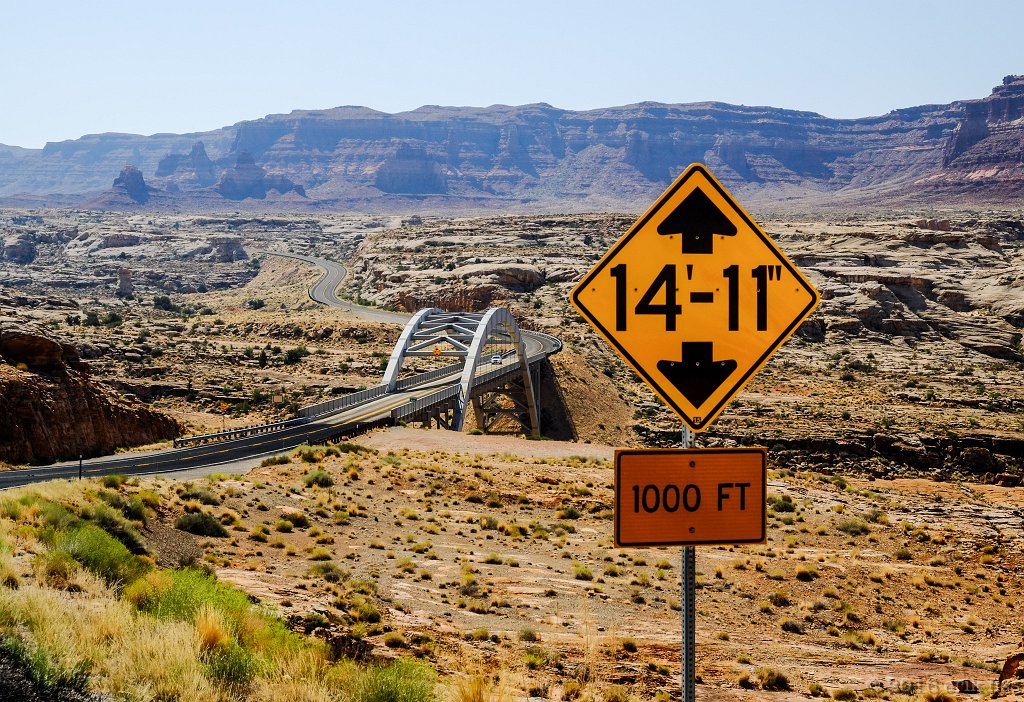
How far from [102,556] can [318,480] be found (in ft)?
46.8

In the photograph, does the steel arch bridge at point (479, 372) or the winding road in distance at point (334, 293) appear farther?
the winding road in distance at point (334, 293)

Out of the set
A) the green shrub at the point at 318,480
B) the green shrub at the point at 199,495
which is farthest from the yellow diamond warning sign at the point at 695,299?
the green shrub at the point at 318,480

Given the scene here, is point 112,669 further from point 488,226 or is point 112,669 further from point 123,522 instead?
point 488,226

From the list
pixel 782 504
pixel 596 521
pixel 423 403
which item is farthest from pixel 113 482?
pixel 423 403

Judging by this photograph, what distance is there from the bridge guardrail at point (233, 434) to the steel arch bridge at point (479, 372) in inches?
283

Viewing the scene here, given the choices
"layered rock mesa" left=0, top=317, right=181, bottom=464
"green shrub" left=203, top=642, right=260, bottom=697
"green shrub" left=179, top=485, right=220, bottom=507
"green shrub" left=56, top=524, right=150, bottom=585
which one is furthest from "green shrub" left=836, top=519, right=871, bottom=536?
"layered rock mesa" left=0, top=317, right=181, bottom=464

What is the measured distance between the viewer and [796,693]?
1153 centimetres

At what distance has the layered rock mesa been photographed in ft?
103

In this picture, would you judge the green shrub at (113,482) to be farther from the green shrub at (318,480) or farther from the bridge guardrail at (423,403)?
the bridge guardrail at (423,403)

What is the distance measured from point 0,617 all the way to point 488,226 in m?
128

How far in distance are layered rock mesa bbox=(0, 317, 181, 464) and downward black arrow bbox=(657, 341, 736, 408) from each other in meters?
29.6

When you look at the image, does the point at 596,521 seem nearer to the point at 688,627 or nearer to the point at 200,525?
the point at 200,525

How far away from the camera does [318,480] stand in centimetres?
2588

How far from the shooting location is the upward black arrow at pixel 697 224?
583 cm
